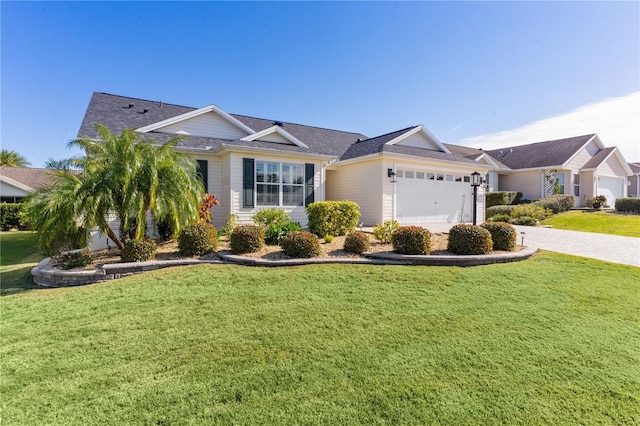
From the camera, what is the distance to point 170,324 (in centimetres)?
417

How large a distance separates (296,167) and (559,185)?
2227cm

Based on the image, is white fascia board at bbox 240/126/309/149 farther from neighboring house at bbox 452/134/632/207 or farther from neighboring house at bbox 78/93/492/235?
neighboring house at bbox 452/134/632/207

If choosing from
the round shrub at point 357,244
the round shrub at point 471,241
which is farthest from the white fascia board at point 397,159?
the round shrub at point 357,244

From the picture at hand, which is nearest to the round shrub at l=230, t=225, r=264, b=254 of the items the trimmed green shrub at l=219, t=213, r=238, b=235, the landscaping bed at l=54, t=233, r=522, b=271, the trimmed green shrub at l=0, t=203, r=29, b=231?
the landscaping bed at l=54, t=233, r=522, b=271

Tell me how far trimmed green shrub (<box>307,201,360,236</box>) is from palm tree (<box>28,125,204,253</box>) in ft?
12.6

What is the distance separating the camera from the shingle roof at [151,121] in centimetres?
1194

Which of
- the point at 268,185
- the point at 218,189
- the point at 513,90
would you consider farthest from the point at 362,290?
the point at 513,90

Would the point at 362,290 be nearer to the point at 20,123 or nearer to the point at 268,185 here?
the point at 268,185

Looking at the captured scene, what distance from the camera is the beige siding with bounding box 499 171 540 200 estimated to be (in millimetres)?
22922

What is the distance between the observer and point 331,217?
31.9 ft

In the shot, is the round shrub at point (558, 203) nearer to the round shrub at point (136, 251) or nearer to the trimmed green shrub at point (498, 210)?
the trimmed green shrub at point (498, 210)

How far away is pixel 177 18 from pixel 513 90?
43.7 feet

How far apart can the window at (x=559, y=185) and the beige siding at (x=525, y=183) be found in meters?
1.01

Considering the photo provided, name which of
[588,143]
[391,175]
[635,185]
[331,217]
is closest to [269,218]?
[331,217]
